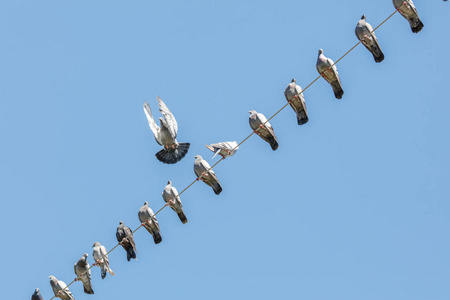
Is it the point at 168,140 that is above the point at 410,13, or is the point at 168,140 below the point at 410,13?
above

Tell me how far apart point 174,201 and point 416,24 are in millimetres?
6494

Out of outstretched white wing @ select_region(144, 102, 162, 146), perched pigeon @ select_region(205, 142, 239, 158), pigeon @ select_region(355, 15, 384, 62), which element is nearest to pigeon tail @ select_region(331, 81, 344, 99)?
pigeon @ select_region(355, 15, 384, 62)

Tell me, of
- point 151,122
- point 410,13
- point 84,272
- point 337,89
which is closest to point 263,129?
point 337,89

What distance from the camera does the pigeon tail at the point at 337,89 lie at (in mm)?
23547

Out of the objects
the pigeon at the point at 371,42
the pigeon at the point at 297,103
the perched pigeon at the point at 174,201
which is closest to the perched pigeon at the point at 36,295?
the perched pigeon at the point at 174,201

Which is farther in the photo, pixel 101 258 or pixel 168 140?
pixel 168 140

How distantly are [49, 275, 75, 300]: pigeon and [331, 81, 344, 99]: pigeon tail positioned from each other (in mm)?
7673

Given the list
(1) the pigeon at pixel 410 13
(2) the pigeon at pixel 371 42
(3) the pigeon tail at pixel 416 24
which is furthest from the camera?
(2) the pigeon at pixel 371 42

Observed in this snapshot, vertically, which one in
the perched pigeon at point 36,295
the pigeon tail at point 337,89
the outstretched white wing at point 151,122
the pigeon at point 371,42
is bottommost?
the pigeon tail at point 337,89

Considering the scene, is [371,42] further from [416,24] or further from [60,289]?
[60,289]

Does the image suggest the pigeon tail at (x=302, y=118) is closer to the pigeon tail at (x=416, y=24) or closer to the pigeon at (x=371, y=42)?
the pigeon at (x=371, y=42)

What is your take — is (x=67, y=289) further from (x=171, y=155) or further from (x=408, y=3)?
(x=408, y=3)

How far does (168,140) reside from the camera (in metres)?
27.7

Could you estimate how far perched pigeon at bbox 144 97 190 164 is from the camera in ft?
90.8
